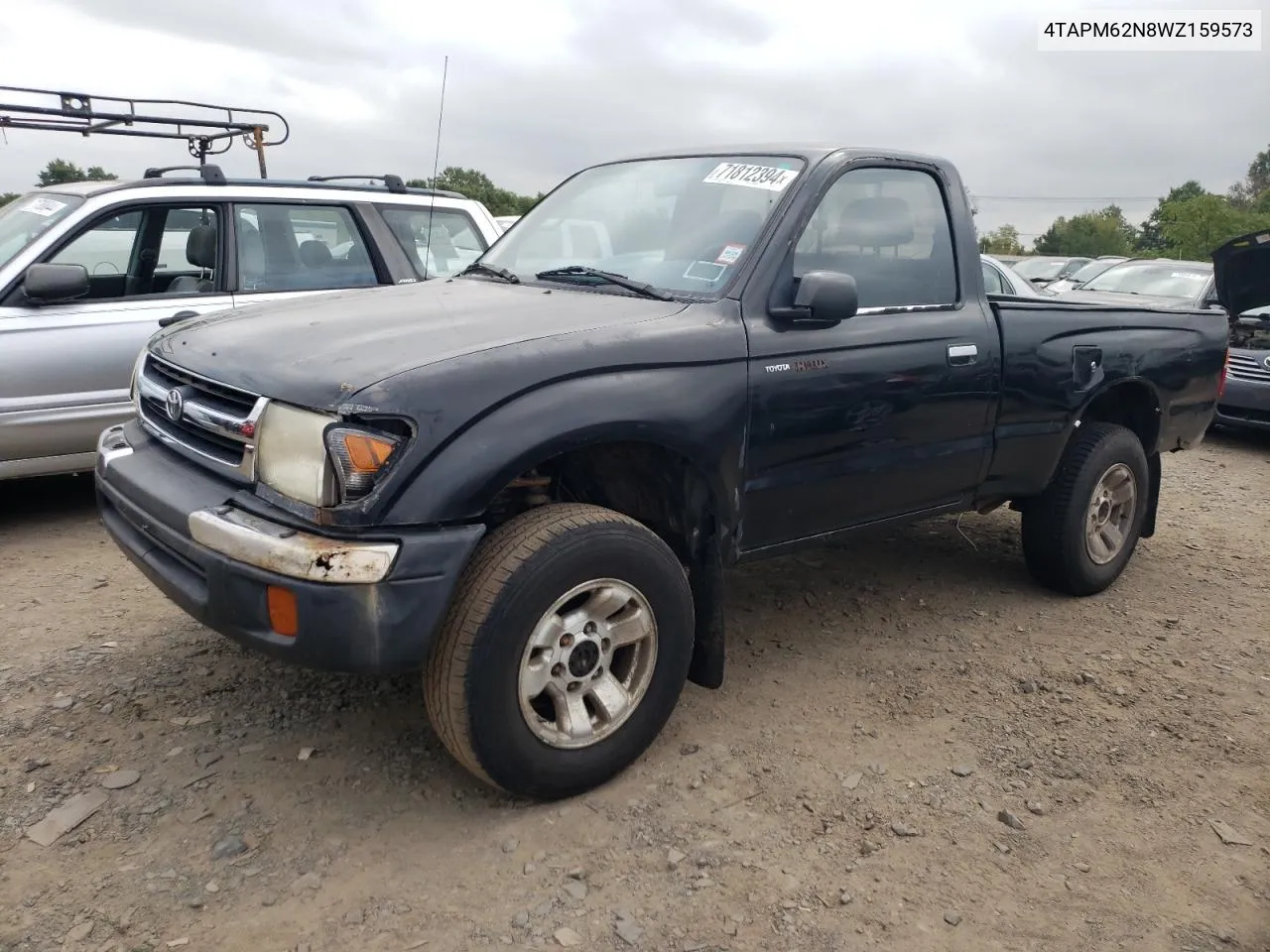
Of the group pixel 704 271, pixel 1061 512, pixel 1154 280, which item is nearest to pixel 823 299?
pixel 704 271

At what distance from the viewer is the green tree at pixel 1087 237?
1917 inches

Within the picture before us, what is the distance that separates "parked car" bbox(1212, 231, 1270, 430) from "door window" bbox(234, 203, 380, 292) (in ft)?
18.7

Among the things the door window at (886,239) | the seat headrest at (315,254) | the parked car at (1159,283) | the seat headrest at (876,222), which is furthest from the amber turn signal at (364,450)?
the parked car at (1159,283)

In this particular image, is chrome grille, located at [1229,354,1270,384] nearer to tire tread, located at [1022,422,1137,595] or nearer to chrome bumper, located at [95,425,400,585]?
tire tread, located at [1022,422,1137,595]

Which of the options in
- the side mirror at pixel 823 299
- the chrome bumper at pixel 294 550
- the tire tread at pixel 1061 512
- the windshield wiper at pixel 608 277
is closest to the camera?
the chrome bumper at pixel 294 550

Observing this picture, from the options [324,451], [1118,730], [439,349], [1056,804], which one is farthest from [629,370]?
[1118,730]

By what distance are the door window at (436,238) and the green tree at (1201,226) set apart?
28293mm

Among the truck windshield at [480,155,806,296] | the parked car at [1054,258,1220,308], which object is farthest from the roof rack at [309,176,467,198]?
the parked car at [1054,258,1220,308]

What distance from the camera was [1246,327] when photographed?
28.9 feet

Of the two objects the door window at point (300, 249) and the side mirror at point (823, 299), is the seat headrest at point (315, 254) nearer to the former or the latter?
the door window at point (300, 249)

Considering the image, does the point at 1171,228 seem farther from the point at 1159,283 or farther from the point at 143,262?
the point at 143,262

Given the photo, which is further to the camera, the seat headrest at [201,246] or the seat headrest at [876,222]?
the seat headrest at [201,246]

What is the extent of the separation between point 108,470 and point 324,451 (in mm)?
1078

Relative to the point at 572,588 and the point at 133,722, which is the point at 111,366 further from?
the point at 572,588
